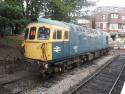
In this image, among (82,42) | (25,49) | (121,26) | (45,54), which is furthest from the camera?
(121,26)

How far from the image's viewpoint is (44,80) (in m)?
16.6

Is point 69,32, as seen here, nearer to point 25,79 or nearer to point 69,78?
point 69,78

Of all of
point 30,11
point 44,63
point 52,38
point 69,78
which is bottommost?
point 69,78

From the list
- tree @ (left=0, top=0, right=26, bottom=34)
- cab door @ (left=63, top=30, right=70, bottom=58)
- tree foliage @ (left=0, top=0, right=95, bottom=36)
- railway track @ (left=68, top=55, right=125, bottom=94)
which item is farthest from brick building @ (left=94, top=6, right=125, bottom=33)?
cab door @ (left=63, top=30, right=70, bottom=58)

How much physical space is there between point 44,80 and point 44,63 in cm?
134

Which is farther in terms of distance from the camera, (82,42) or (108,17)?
(108,17)

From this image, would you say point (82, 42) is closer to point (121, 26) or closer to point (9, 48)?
point (9, 48)

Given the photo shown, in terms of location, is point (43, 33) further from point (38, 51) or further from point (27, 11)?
point (27, 11)

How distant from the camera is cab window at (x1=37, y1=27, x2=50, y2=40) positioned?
16.0 m

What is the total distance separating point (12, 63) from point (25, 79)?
264cm

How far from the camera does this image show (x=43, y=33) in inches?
634

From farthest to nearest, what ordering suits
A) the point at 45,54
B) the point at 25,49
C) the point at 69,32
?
1. the point at 69,32
2. the point at 25,49
3. the point at 45,54

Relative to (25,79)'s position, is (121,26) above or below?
above

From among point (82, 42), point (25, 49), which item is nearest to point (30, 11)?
point (82, 42)
